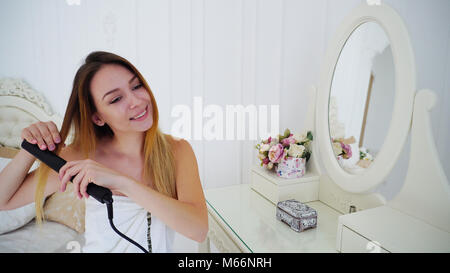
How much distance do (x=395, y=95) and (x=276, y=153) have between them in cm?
42

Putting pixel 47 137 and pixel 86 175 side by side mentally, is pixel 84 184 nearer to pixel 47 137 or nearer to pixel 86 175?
pixel 86 175

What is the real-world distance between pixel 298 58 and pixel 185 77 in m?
0.56

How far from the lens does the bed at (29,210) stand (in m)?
0.59

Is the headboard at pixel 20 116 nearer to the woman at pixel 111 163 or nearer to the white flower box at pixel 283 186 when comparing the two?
the woman at pixel 111 163

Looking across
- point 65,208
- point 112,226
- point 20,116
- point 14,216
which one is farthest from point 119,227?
point 20,116

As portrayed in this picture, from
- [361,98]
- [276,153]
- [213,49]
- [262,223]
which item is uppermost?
[213,49]

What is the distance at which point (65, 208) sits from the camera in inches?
24.2

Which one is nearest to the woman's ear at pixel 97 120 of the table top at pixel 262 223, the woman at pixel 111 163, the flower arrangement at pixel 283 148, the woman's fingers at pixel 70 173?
the woman at pixel 111 163

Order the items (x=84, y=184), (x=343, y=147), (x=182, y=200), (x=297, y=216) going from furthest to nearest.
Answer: (x=343, y=147) < (x=297, y=216) < (x=182, y=200) < (x=84, y=184)

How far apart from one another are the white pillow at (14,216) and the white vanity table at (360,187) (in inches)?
17.9

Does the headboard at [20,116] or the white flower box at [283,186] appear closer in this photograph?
the headboard at [20,116]

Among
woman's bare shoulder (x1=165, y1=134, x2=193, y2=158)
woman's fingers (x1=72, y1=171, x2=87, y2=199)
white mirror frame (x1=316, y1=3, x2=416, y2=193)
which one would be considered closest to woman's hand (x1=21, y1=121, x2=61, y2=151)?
woman's fingers (x1=72, y1=171, x2=87, y2=199)

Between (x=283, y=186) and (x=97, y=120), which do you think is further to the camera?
(x=283, y=186)
